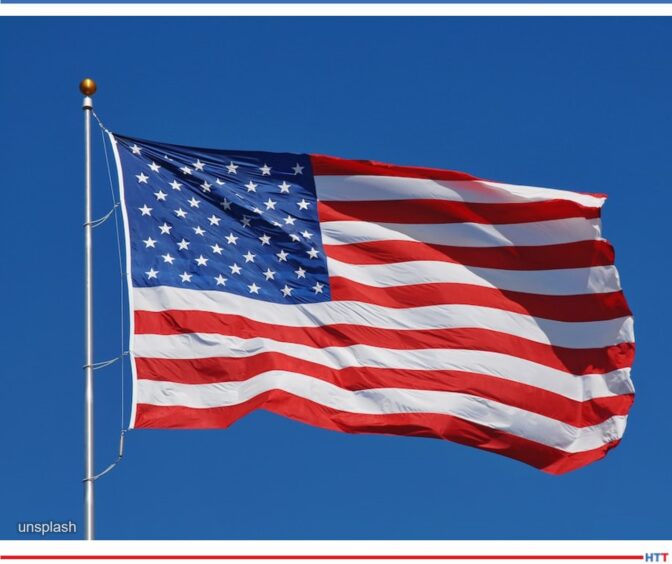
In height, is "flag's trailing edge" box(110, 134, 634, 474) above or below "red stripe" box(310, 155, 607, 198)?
below

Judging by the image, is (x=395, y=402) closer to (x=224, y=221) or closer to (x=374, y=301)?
(x=374, y=301)

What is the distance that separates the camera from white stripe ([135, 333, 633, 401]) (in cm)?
2748

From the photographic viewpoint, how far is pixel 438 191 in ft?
98.6

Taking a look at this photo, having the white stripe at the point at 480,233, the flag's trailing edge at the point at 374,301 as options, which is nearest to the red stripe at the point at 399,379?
the flag's trailing edge at the point at 374,301

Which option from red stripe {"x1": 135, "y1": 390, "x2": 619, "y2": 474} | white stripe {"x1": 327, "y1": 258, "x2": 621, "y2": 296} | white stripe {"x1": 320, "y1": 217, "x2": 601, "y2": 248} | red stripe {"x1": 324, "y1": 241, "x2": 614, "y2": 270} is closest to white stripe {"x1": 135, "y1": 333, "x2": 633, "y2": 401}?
red stripe {"x1": 135, "y1": 390, "x2": 619, "y2": 474}

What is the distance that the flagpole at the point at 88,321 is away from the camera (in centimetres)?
2489

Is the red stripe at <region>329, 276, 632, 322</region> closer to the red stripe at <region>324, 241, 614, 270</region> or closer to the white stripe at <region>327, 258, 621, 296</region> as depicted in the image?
the white stripe at <region>327, 258, 621, 296</region>

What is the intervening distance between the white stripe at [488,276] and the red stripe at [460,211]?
68 cm

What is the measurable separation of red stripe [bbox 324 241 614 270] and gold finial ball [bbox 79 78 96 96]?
14.5ft

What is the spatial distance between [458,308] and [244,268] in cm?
319

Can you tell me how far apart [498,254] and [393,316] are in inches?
75.0

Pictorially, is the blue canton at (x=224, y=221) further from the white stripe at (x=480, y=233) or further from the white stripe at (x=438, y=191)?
the white stripe at (x=480, y=233)

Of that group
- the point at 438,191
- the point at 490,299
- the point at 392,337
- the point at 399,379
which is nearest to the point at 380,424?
the point at 399,379
